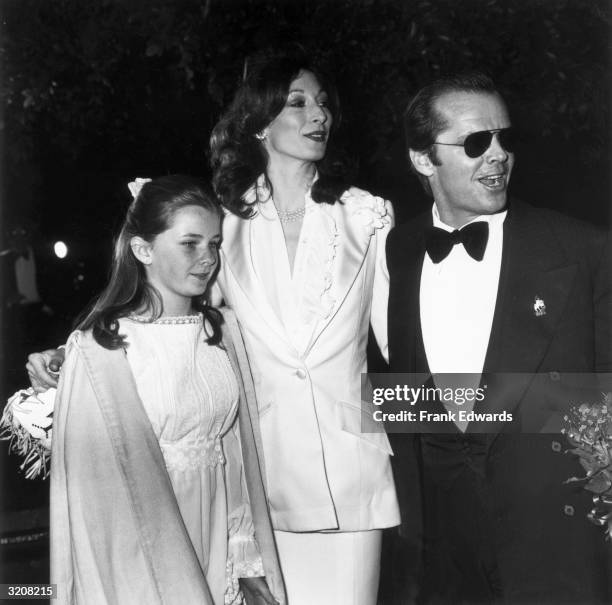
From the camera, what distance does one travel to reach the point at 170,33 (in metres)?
3.76

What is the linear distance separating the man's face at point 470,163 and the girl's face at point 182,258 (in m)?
0.78

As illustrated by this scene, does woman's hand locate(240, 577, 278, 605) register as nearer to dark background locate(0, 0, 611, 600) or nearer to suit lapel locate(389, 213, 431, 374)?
suit lapel locate(389, 213, 431, 374)

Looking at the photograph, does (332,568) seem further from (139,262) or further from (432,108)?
(432,108)

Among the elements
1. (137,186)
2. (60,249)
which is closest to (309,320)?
(137,186)

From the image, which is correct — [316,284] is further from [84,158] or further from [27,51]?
[27,51]

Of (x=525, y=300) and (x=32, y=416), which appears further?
(x=32, y=416)

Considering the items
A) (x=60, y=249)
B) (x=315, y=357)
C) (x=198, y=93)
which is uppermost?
(x=198, y=93)

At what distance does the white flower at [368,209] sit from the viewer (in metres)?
3.23

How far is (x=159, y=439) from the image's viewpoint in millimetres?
2842

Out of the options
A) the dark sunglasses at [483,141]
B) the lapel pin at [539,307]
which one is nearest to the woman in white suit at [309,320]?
the dark sunglasses at [483,141]

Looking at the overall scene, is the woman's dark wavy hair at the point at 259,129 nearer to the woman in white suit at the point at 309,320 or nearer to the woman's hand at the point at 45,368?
the woman in white suit at the point at 309,320

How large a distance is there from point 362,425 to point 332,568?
18.6 inches

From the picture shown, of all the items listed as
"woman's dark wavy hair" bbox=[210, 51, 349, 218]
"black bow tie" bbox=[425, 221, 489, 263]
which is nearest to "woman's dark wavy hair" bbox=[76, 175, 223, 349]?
"woman's dark wavy hair" bbox=[210, 51, 349, 218]

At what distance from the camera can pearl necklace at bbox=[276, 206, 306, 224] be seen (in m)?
3.26
